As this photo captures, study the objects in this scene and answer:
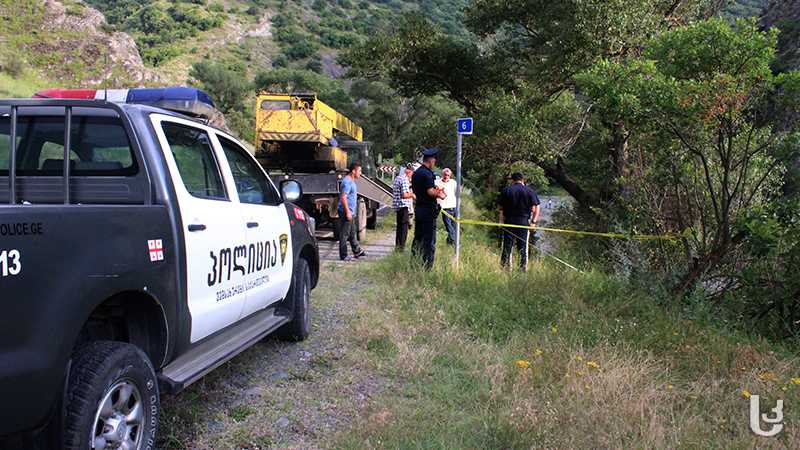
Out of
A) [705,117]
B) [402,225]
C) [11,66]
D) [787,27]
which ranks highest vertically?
[787,27]

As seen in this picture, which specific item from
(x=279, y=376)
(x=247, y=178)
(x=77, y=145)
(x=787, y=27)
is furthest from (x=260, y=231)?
(x=787, y=27)

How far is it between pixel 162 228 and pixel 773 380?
415 centimetres

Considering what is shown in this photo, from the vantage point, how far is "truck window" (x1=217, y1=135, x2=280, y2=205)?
4383 mm

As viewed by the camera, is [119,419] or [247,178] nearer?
[119,419]

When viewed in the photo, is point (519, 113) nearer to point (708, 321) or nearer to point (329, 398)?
point (708, 321)

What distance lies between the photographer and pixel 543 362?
4.48 meters

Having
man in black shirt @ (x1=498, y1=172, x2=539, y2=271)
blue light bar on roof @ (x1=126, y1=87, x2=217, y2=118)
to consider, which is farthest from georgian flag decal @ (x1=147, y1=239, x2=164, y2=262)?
man in black shirt @ (x1=498, y1=172, x2=539, y2=271)

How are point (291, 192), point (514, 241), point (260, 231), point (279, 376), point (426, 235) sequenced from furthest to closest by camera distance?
1. point (514, 241)
2. point (426, 235)
3. point (291, 192)
4. point (279, 376)
5. point (260, 231)

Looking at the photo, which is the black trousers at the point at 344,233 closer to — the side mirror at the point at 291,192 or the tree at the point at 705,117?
the tree at the point at 705,117

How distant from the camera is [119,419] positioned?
105 inches

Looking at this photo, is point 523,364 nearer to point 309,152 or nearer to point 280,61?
point 309,152

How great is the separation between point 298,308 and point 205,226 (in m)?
1.96

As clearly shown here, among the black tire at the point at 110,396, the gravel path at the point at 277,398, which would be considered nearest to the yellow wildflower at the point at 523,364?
the gravel path at the point at 277,398

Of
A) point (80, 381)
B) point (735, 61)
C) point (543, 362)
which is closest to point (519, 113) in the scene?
point (735, 61)
